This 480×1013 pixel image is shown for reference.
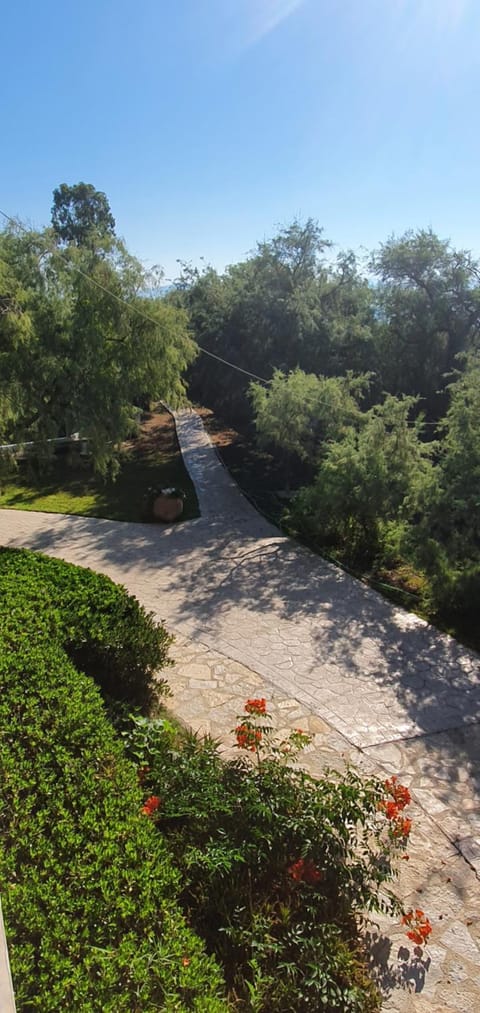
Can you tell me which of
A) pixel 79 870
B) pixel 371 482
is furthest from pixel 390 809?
pixel 371 482

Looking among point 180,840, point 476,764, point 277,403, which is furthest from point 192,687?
point 277,403

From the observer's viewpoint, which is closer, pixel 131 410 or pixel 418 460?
pixel 418 460

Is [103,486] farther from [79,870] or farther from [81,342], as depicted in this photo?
[79,870]

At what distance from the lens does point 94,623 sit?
555 centimetres

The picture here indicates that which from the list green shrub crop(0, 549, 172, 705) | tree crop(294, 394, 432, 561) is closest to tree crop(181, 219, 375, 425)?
tree crop(294, 394, 432, 561)

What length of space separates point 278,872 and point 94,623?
284 cm

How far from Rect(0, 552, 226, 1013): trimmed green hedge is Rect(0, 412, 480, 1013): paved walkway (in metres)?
1.60

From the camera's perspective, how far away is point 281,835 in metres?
3.70

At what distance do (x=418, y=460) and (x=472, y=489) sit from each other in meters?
1.78

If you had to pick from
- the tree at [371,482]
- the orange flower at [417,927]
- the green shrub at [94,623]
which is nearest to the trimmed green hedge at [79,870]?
the green shrub at [94,623]

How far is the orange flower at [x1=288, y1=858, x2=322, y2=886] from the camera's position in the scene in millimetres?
3500

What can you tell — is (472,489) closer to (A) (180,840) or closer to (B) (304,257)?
(A) (180,840)

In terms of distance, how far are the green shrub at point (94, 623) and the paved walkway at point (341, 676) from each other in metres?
0.59

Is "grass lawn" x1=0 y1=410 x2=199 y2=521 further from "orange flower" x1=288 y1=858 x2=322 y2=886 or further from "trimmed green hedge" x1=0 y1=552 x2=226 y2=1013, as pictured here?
"orange flower" x1=288 y1=858 x2=322 y2=886
